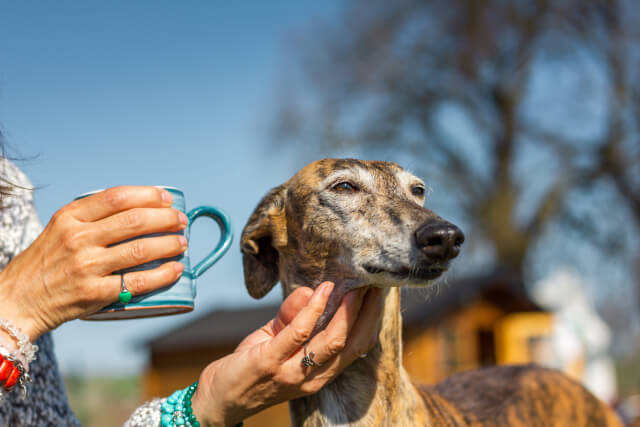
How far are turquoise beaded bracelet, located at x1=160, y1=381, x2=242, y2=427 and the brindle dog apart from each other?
15.8 inches

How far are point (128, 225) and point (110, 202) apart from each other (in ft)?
0.26

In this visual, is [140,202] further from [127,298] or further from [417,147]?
[417,147]

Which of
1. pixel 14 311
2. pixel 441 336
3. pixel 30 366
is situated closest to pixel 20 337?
pixel 14 311

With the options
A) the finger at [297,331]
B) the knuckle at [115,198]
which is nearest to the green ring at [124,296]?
the knuckle at [115,198]

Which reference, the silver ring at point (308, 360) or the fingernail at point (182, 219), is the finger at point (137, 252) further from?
the silver ring at point (308, 360)

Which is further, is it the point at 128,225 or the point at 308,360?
the point at 308,360

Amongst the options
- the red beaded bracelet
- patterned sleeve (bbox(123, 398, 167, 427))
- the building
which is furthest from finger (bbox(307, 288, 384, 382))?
the building

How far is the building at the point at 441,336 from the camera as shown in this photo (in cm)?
1351

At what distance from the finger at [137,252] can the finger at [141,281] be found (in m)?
0.03

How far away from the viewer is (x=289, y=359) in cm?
188

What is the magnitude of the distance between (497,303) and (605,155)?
197 inches

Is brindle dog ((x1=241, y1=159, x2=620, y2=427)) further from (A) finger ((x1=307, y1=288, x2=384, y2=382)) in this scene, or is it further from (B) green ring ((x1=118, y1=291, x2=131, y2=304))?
(B) green ring ((x1=118, y1=291, x2=131, y2=304))

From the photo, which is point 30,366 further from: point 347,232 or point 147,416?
point 347,232

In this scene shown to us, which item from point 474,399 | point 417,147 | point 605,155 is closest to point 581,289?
point 605,155
